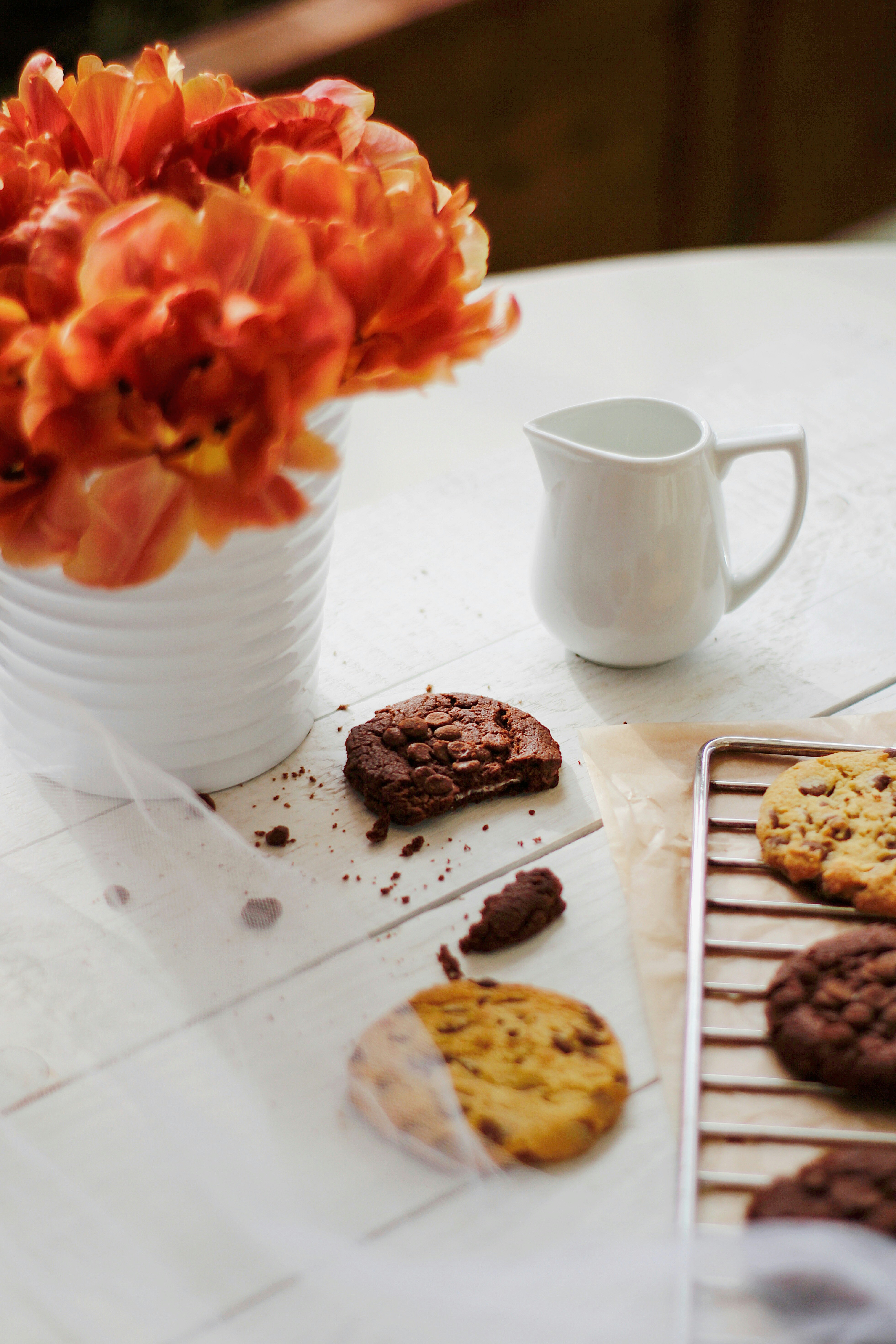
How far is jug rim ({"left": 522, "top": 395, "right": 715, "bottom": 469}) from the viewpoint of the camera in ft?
2.40

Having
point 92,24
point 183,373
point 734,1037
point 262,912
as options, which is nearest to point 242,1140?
point 262,912

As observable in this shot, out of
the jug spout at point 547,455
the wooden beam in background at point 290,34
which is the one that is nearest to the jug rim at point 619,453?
the jug spout at point 547,455

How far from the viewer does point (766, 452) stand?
0.82 m

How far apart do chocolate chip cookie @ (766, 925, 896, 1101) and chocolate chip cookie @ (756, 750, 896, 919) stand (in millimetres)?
34

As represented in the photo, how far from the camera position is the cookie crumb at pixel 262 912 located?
0.64 m

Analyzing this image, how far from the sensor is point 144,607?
0.61m

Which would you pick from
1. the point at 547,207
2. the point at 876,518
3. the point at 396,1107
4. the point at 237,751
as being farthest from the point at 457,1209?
the point at 547,207

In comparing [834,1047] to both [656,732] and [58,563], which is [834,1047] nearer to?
[656,732]

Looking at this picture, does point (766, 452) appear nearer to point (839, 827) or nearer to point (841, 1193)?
point (839, 827)

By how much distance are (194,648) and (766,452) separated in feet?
1.38

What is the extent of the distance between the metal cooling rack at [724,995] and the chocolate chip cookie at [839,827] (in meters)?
0.01

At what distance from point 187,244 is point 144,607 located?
193 mm

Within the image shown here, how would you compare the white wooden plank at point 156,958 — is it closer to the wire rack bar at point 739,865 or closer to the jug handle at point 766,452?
the wire rack bar at point 739,865

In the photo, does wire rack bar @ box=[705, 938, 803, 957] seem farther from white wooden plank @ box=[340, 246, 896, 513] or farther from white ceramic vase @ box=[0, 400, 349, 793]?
white wooden plank @ box=[340, 246, 896, 513]
